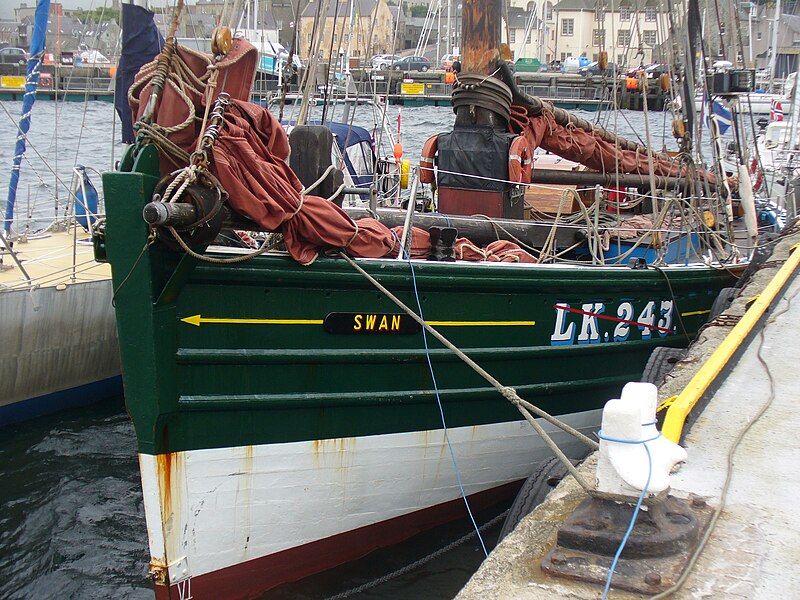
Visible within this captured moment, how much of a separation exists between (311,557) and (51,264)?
20.9ft

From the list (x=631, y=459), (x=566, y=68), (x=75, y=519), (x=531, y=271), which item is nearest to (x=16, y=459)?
(x=75, y=519)

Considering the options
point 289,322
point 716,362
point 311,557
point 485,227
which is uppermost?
point 485,227

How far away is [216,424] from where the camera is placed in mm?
5383

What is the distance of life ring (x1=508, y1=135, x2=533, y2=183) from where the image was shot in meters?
7.76

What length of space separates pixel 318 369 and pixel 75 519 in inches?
139

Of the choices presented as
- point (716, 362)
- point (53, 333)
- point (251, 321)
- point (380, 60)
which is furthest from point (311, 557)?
point (380, 60)

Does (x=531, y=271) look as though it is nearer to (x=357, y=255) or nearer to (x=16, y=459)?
(x=357, y=255)

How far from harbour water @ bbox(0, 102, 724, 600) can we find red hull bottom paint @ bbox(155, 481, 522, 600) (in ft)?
0.34

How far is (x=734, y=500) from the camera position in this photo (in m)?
3.47

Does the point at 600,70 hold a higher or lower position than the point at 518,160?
higher

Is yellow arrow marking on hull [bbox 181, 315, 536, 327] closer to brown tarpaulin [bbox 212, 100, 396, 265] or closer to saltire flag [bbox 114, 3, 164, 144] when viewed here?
brown tarpaulin [bbox 212, 100, 396, 265]

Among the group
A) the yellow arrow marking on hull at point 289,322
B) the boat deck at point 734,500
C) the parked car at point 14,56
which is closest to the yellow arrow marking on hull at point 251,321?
the yellow arrow marking on hull at point 289,322

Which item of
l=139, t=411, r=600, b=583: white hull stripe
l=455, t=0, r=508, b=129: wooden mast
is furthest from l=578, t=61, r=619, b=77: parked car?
l=139, t=411, r=600, b=583: white hull stripe

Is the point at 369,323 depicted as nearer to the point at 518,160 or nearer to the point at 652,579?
the point at 518,160
